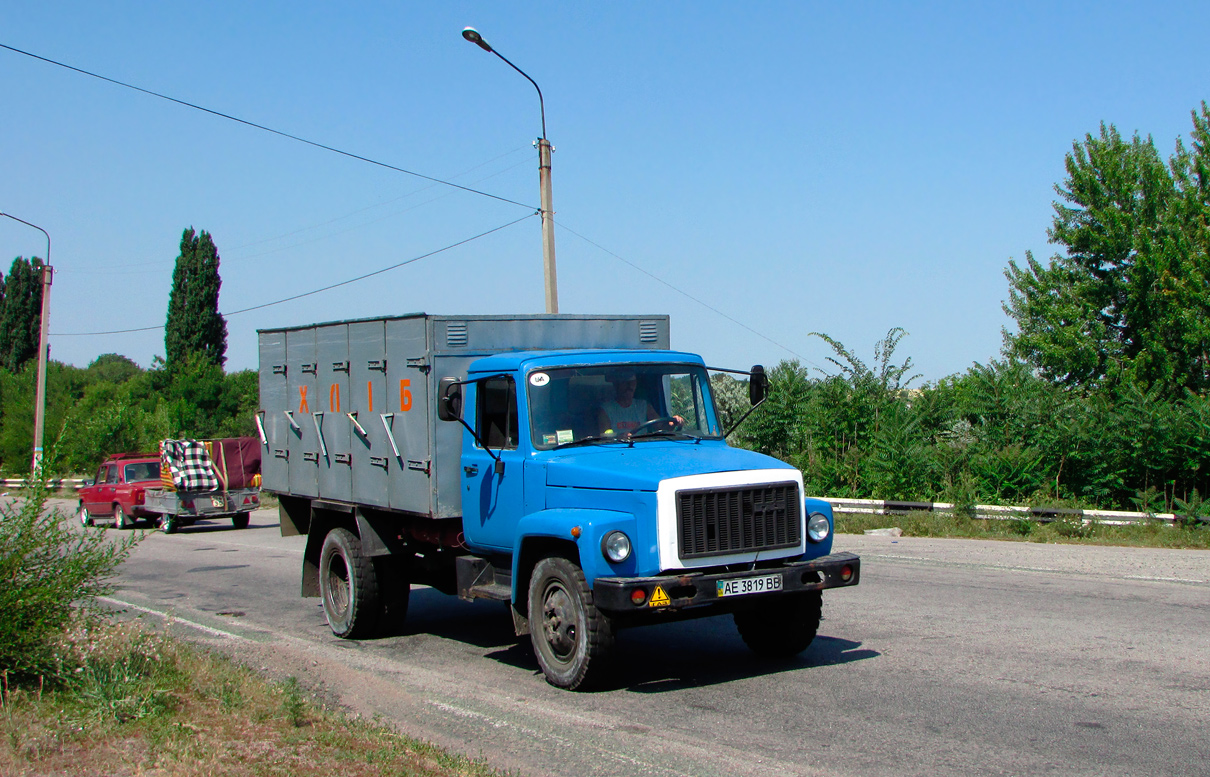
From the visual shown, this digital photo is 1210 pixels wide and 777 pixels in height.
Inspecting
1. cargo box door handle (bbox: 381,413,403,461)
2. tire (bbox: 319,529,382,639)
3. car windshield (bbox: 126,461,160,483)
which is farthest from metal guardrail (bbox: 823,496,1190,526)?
car windshield (bbox: 126,461,160,483)

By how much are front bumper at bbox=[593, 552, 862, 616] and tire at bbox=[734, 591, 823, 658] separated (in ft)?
1.71

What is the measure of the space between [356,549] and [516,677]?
2627mm

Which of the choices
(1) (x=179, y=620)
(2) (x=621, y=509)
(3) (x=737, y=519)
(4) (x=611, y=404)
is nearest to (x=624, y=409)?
(4) (x=611, y=404)

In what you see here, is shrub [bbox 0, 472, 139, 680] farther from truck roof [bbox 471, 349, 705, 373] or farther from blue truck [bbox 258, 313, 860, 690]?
truck roof [bbox 471, 349, 705, 373]

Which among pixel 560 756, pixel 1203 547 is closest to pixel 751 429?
pixel 1203 547

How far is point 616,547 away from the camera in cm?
679

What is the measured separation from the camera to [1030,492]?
60.9 ft

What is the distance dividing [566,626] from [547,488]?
3.34ft

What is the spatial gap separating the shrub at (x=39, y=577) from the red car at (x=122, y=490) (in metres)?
20.6

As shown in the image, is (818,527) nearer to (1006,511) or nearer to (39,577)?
(39,577)

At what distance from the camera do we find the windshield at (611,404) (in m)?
7.89

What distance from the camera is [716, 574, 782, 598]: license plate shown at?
6.81 m

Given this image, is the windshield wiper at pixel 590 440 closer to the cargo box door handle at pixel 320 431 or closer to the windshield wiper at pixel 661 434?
the windshield wiper at pixel 661 434

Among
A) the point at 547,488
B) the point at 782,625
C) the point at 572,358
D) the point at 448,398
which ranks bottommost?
the point at 782,625
